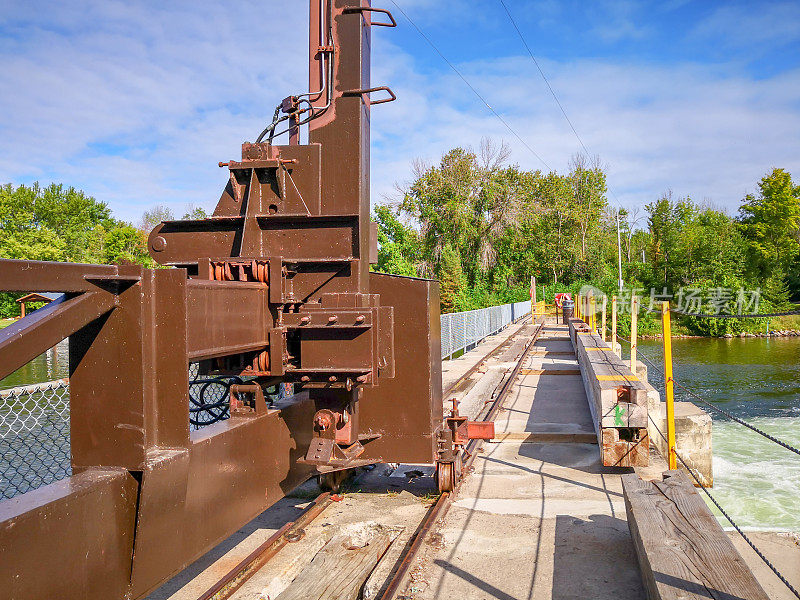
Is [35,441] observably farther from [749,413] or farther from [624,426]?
[749,413]

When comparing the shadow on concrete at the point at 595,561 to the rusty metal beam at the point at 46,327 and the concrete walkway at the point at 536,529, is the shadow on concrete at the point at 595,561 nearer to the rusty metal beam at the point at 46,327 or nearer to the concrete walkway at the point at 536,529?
the concrete walkway at the point at 536,529

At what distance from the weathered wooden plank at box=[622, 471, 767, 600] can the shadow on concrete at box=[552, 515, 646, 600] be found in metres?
0.22

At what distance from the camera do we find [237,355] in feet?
12.0

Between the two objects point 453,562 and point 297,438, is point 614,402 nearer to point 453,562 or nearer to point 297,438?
point 453,562

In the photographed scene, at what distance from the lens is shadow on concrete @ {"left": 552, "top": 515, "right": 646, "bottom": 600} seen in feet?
12.9

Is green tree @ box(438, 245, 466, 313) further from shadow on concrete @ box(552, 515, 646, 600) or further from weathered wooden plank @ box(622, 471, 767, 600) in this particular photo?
weathered wooden plank @ box(622, 471, 767, 600)

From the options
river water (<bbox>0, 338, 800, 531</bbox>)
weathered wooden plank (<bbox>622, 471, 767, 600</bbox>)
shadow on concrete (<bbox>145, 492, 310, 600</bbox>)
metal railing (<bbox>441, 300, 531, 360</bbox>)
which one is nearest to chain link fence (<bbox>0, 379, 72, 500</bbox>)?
shadow on concrete (<bbox>145, 492, 310, 600</bbox>)

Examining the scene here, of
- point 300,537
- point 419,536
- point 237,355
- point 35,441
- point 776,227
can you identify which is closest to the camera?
point 237,355

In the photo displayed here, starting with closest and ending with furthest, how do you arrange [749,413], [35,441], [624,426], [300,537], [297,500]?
[300,537] < [297,500] < [624,426] < [35,441] < [749,413]

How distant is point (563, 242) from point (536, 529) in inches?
2610

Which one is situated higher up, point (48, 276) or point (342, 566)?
point (48, 276)

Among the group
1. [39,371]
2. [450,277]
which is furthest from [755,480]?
[450,277]

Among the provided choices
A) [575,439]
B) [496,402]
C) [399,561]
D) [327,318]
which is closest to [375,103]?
[327,318]

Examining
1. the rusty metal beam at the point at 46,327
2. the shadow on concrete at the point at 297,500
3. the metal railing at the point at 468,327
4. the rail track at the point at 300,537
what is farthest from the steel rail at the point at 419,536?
the metal railing at the point at 468,327
